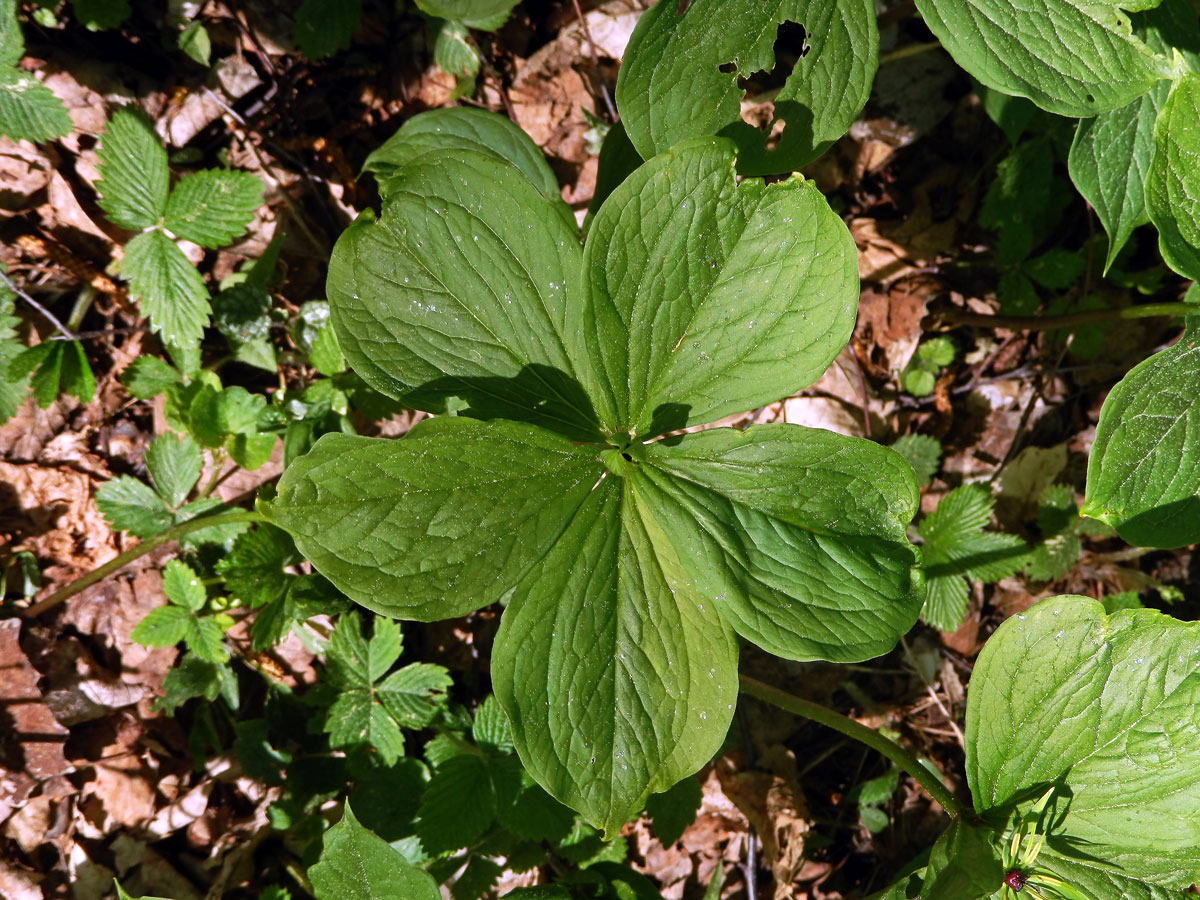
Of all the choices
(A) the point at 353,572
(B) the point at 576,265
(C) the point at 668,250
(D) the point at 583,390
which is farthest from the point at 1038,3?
(A) the point at 353,572

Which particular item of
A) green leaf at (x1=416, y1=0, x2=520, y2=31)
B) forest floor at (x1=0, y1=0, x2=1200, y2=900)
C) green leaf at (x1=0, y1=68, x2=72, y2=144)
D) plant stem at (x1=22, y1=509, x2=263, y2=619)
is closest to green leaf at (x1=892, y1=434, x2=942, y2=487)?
forest floor at (x1=0, y1=0, x2=1200, y2=900)

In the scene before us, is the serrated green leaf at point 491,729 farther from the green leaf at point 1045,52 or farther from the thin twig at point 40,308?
the green leaf at point 1045,52

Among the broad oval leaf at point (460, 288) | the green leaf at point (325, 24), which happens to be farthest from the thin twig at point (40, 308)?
the broad oval leaf at point (460, 288)

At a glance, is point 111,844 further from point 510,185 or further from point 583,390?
point 510,185

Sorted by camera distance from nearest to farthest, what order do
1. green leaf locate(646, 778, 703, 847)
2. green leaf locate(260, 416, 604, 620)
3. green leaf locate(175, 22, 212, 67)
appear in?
1. green leaf locate(260, 416, 604, 620)
2. green leaf locate(646, 778, 703, 847)
3. green leaf locate(175, 22, 212, 67)

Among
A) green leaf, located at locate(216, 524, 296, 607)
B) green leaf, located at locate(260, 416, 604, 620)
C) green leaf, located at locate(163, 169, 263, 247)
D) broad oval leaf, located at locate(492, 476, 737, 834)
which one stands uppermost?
green leaf, located at locate(163, 169, 263, 247)

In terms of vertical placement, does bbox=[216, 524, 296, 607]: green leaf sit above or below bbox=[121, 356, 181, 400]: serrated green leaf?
below

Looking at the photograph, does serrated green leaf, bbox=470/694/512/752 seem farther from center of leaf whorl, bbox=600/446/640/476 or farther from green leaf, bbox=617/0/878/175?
green leaf, bbox=617/0/878/175
